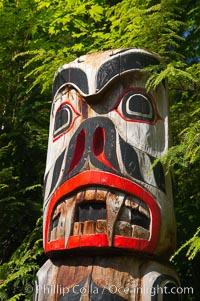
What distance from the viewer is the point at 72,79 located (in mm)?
5367

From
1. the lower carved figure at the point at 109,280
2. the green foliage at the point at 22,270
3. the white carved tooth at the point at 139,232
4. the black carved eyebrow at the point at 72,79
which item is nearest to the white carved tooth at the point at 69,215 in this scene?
the lower carved figure at the point at 109,280

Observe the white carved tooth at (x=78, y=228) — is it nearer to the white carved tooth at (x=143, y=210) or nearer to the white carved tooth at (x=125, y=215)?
the white carved tooth at (x=125, y=215)

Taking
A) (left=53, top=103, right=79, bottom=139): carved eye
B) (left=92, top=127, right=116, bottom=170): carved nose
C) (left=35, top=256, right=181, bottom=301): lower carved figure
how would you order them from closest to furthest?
(left=35, top=256, right=181, bottom=301): lower carved figure
(left=92, top=127, right=116, bottom=170): carved nose
(left=53, top=103, right=79, bottom=139): carved eye

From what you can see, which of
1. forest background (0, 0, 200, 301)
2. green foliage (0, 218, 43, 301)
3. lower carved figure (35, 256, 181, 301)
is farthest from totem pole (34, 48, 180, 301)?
green foliage (0, 218, 43, 301)

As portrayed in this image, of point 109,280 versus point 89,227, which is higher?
point 89,227

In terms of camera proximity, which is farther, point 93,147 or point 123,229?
point 93,147

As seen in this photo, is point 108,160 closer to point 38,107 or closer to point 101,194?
point 101,194

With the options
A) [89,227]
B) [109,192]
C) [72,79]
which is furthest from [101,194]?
[72,79]

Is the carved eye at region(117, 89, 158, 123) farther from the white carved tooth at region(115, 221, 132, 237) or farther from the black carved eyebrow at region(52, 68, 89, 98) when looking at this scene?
the white carved tooth at region(115, 221, 132, 237)

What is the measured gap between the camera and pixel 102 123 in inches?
197

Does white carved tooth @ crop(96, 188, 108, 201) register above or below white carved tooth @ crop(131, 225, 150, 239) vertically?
above

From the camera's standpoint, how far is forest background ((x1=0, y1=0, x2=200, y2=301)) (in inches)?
249

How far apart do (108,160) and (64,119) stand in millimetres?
701

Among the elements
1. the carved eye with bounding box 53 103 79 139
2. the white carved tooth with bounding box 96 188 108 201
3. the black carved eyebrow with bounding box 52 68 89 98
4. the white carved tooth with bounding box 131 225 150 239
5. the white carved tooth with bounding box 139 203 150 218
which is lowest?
the white carved tooth with bounding box 131 225 150 239
